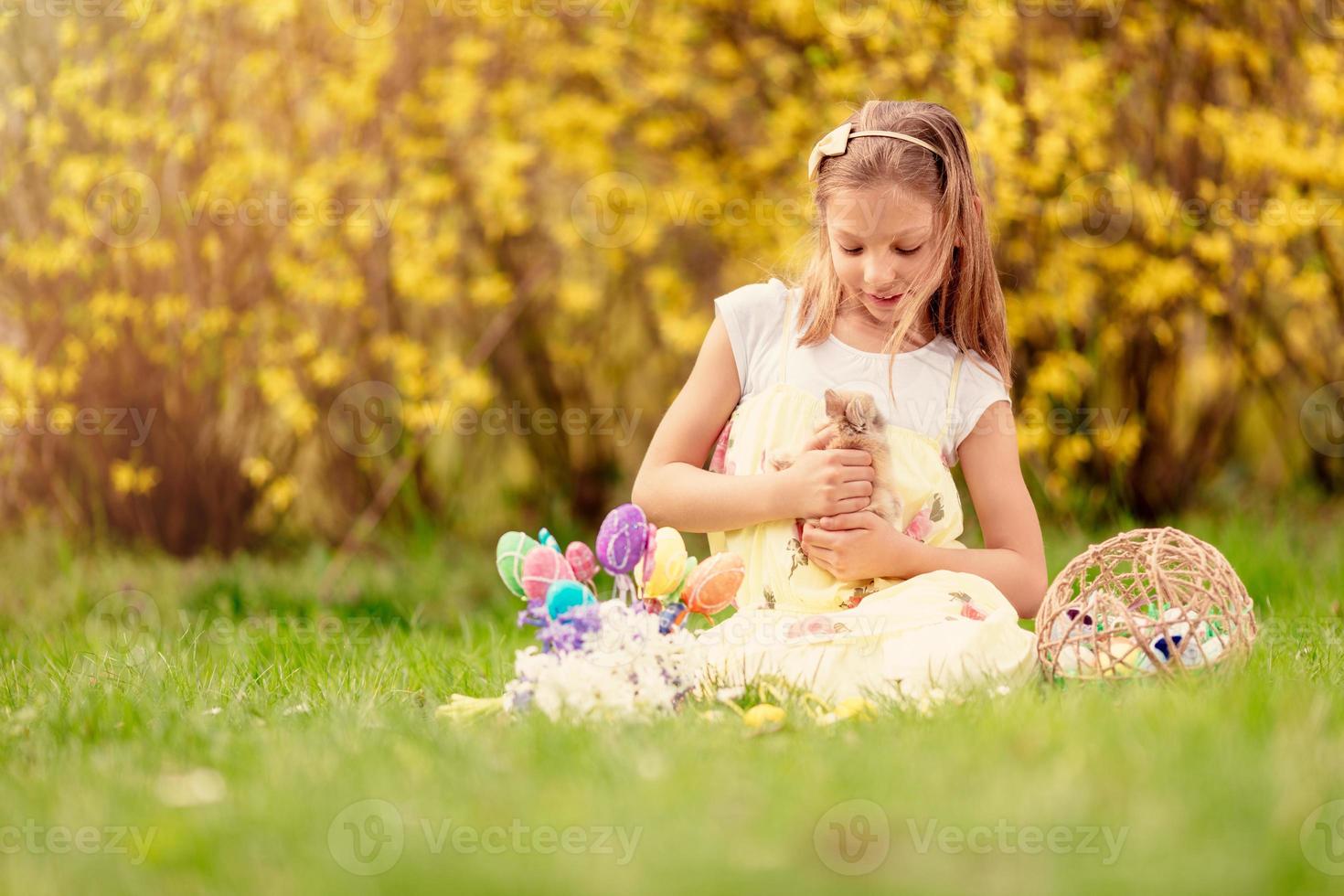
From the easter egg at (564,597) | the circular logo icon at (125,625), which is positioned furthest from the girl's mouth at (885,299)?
the circular logo icon at (125,625)

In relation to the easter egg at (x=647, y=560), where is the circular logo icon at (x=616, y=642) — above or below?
below

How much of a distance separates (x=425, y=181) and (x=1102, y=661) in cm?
286

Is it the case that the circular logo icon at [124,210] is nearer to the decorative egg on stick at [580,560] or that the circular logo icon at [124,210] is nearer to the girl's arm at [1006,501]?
the decorative egg on stick at [580,560]

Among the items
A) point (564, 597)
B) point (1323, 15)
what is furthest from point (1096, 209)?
point (564, 597)

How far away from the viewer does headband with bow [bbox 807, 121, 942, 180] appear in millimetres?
2395

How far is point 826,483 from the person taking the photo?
229 centimetres

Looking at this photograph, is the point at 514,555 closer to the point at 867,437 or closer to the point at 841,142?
the point at 867,437

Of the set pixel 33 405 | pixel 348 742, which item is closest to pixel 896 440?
pixel 348 742

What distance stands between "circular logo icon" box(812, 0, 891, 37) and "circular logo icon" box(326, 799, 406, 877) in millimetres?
3031

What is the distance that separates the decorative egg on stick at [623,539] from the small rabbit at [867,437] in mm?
406

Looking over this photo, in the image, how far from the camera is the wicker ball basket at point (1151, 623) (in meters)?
2.15

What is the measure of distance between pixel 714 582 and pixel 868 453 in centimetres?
40

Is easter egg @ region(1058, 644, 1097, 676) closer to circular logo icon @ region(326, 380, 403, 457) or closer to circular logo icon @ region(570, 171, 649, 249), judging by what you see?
circular logo icon @ region(570, 171, 649, 249)

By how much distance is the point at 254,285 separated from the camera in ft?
15.0
